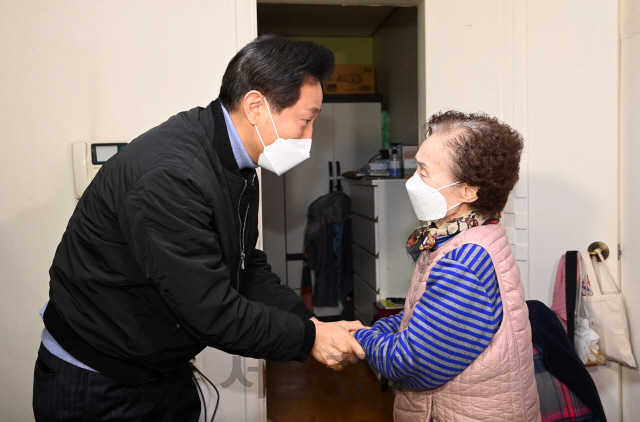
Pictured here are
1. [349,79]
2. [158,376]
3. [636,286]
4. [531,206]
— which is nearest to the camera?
[158,376]

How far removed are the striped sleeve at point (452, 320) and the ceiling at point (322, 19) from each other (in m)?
3.54

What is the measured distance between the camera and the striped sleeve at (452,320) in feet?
3.71

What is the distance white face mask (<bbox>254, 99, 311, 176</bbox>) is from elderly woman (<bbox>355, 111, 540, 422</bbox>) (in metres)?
0.33

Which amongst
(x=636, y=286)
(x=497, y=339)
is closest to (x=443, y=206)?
(x=497, y=339)

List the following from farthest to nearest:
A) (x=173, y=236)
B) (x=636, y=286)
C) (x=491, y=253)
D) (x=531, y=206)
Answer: (x=531, y=206)
(x=636, y=286)
(x=491, y=253)
(x=173, y=236)

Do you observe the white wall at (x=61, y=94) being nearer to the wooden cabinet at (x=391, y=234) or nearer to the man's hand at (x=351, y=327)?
the man's hand at (x=351, y=327)

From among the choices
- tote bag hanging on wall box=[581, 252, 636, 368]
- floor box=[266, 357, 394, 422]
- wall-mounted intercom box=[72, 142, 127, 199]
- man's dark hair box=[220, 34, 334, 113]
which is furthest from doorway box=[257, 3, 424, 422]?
man's dark hair box=[220, 34, 334, 113]

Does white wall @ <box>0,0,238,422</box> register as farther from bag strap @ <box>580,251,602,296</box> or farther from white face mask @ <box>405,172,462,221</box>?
bag strap @ <box>580,251,602,296</box>

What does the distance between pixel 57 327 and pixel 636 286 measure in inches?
84.9

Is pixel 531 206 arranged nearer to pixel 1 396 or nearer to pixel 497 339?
pixel 497 339

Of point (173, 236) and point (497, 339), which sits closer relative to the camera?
point (173, 236)

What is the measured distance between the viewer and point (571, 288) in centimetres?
207

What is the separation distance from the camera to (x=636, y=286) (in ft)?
6.70

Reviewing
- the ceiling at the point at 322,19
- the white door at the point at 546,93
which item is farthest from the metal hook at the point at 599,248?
the ceiling at the point at 322,19
